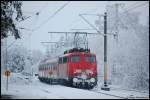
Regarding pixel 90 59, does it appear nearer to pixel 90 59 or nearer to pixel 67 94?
pixel 90 59

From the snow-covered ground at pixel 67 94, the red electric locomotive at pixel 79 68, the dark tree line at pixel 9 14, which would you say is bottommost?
the snow-covered ground at pixel 67 94

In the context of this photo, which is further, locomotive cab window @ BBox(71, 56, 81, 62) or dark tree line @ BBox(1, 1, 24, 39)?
locomotive cab window @ BBox(71, 56, 81, 62)

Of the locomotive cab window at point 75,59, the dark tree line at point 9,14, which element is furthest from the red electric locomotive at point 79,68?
the dark tree line at point 9,14

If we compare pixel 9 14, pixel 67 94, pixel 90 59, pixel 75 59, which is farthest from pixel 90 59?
pixel 9 14

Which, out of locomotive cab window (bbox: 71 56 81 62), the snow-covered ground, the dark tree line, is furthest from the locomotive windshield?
the dark tree line

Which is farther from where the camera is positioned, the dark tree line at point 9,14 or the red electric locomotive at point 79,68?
the red electric locomotive at point 79,68

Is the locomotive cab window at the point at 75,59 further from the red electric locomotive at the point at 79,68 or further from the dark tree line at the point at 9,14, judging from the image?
the dark tree line at the point at 9,14

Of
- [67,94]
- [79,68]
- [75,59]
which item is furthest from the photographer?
[75,59]

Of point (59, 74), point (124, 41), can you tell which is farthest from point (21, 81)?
point (124, 41)

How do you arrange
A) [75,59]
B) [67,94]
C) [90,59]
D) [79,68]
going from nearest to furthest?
[67,94] → [79,68] → [75,59] → [90,59]

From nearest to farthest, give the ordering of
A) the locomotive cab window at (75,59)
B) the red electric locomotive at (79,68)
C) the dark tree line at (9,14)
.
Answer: the dark tree line at (9,14), the red electric locomotive at (79,68), the locomotive cab window at (75,59)

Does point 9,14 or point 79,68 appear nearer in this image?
point 9,14

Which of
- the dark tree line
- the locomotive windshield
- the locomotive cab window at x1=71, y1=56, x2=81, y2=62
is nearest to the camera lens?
the dark tree line

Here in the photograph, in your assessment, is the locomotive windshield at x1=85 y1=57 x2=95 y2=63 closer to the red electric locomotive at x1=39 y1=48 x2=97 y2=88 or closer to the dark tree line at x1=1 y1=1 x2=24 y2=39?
the red electric locomotive at x1=39 y1=48 x2=97 y2=88
